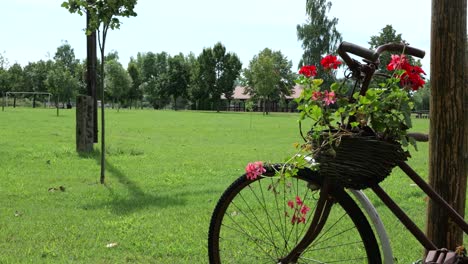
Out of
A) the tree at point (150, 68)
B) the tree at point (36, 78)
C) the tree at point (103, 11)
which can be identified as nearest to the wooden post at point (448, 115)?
the tree at point (103, 11)

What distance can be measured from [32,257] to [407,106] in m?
3.18

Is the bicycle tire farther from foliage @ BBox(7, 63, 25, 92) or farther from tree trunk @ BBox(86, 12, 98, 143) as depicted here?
foliage @ BBox(7, 63, 25, 92)

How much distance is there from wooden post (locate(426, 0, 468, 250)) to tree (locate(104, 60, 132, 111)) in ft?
269

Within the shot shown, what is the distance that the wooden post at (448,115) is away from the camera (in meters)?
2.96

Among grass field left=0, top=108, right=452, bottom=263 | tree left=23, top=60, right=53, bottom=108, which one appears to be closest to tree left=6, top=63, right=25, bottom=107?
tree left=23, top=60, right=53, bottom=108

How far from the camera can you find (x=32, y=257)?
416cm

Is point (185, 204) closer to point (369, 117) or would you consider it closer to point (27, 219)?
point (27, 219)

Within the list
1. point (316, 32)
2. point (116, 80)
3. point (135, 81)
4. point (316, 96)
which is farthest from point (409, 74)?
point (135, 81)

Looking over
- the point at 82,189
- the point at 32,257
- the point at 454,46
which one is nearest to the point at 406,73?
the point at 454,46

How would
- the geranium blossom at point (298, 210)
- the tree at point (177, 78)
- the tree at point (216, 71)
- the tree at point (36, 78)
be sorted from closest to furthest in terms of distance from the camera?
the geranium blossom at point (298, 210) → the tree at point (216, 71) → the tree at point (177, 78) → the tree at point (36, 78)

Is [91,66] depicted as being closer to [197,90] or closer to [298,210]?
[298,210]

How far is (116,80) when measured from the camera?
272ft

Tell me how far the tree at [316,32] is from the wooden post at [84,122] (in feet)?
150

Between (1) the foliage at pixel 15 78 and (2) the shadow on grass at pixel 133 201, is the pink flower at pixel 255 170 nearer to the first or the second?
(2) the shadow on grass at pixel 133 201
